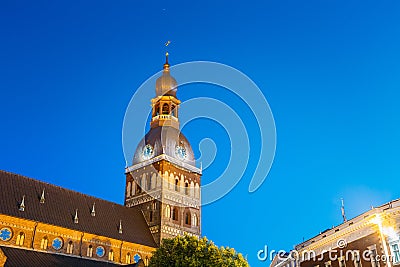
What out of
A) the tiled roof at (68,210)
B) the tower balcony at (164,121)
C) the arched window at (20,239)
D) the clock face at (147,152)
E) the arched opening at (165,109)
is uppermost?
the arched opening at (165,109)

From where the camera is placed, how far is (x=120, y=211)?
59.0 meters

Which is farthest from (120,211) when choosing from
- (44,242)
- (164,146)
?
(44,242)

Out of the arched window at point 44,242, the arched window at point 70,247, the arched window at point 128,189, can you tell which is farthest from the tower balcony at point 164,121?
the arched window at point 44,242

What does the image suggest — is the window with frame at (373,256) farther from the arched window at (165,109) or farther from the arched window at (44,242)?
the arched window at (165,109)

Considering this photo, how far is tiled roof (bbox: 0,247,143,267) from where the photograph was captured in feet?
130

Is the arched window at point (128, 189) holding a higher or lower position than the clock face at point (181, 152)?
lower

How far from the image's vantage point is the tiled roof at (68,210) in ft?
150

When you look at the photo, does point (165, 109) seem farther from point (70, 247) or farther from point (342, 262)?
point (342, 262)

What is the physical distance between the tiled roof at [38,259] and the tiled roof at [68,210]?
350 cm

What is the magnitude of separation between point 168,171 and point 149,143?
591 cm

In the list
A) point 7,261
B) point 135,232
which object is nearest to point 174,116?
point 135,232

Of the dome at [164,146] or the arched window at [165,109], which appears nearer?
the dome at [164,146]

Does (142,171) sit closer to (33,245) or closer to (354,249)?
(33,245)

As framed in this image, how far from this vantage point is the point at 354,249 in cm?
3353
